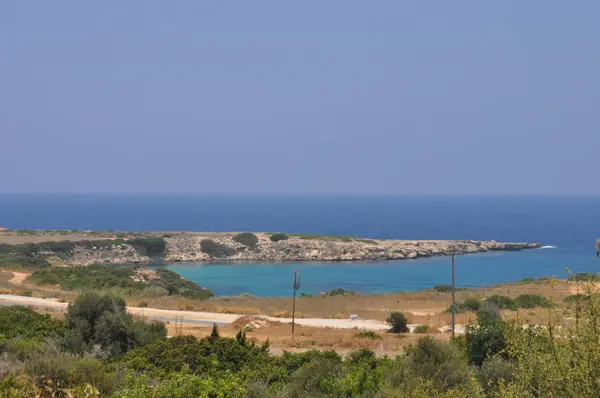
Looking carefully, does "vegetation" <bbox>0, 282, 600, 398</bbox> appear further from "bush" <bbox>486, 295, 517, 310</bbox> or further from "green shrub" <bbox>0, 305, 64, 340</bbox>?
"bush" <bbox>486, 295, 517, 310</bbox>

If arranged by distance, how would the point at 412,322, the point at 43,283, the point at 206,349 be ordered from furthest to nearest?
the point at 43,283
the point at 412,322
the point at 206,349

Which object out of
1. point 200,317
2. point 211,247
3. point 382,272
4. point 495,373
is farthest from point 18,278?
point 495,373

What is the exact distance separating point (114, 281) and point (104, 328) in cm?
3447

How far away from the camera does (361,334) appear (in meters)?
26.5

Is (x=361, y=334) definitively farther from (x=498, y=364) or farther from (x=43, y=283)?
(x=43, y=283)

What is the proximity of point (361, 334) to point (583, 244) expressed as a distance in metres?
92.5

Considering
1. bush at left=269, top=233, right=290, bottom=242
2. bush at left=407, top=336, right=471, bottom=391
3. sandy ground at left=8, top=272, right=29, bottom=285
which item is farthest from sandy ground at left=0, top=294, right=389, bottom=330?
bush at left=269, top=233, right=290, bottom=242

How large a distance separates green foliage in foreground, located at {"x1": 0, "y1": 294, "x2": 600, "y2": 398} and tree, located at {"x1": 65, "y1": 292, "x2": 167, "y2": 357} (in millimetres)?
30

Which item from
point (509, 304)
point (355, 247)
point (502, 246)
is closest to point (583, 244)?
point (502, 246)

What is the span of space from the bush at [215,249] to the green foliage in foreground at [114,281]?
992 inches

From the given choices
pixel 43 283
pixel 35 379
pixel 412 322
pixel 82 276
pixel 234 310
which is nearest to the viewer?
pixel 35 379

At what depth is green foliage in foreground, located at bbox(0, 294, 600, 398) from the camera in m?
6.55

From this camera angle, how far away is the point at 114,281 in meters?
51.3

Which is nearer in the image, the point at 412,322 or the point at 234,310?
the point at 412,322
